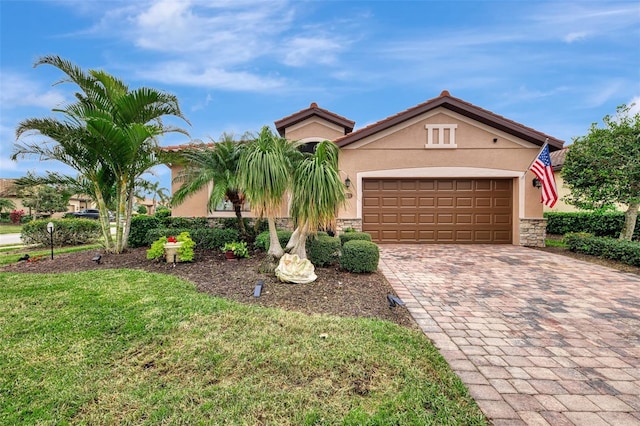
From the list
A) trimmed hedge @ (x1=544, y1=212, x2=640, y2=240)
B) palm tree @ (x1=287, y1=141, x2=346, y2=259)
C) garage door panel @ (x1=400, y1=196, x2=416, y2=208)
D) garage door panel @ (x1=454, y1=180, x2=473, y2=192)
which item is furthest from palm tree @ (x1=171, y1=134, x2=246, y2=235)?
trimmed hedge @ (x1=544, y1=212, x2=640, y2=240)

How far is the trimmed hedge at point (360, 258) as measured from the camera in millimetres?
6164

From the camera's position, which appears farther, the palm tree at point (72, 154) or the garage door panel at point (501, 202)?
the garage door panel at point (501, 202)

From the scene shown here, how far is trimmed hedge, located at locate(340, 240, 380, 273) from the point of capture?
6.16 meters

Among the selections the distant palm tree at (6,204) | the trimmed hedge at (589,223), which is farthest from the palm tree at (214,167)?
the distant palm tree at (6,204)

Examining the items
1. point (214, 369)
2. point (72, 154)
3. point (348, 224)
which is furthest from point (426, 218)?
point (72, 154)

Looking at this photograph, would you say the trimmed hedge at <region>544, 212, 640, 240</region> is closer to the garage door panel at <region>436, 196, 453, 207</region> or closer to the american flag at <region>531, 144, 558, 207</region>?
the american flag at <region>531, 144, 558, 207</region>

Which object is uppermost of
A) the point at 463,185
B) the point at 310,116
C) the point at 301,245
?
the point at 310,116

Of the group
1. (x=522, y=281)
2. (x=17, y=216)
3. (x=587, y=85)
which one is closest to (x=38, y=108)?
(x=522, y=281)

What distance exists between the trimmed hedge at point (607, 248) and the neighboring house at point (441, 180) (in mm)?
1405

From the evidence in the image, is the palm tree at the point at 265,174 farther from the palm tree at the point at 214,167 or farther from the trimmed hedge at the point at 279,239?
the palm tree at the point at 214,167

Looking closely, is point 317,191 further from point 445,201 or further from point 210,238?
point 445,201

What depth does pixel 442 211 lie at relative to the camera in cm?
1118

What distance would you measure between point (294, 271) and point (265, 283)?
614 millimetres

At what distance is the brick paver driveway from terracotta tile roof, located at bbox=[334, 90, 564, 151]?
5.60 meters
